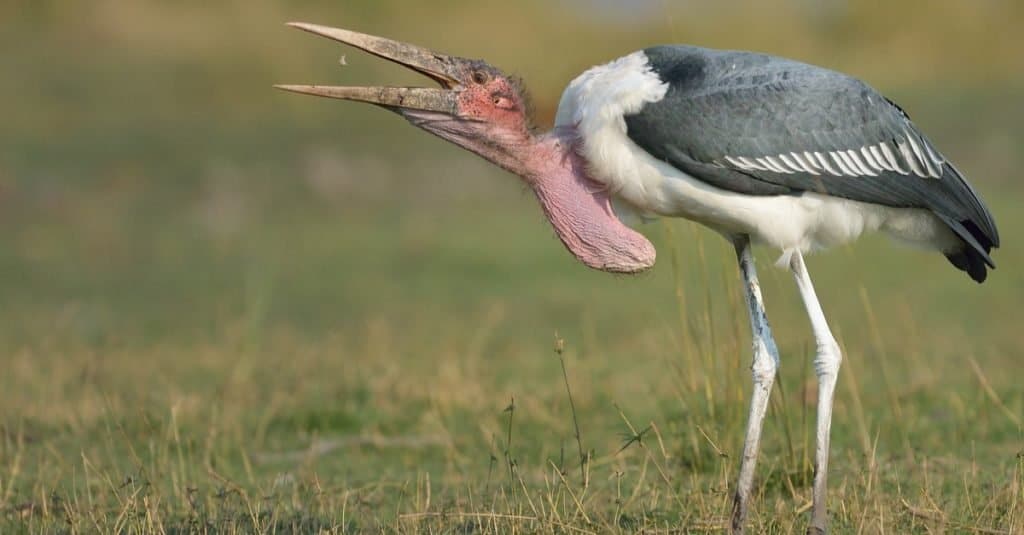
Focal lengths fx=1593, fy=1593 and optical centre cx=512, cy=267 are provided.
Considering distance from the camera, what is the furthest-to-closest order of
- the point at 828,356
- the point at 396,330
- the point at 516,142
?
the point at 396,330
the point at 828,356
the point at 516,142

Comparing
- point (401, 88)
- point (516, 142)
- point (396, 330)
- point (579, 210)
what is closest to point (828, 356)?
point (579, 210)

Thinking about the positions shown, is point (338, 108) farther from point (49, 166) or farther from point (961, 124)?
point (961, 124)

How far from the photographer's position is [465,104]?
4.38 meters

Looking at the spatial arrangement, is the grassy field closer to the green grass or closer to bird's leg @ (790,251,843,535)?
the green grass

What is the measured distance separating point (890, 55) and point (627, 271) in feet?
56.2

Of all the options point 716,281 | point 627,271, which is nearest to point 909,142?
point 627,271

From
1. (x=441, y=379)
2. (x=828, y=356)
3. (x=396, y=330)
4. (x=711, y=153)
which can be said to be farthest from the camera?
(x=396, y=330)

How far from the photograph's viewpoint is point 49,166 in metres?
15.0

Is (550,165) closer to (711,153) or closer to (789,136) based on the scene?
(711,153)

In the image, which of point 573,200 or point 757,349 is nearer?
point 573,200

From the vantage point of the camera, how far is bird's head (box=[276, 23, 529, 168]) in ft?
14.2

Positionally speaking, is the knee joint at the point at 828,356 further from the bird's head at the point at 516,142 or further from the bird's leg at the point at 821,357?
the bird's head at the point at 516,142

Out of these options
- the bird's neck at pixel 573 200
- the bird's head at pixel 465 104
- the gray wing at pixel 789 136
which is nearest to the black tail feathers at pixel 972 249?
the gray wing at pixel 789 136

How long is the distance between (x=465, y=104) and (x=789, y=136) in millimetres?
906
